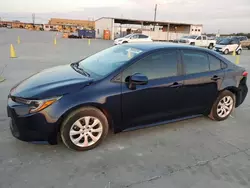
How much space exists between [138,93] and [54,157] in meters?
1.44

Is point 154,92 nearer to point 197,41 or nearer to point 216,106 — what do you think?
point 216,106

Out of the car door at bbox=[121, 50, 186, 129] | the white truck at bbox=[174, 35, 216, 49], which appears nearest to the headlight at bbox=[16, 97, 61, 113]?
the car door at bbox=[121, 50, 186, 129]

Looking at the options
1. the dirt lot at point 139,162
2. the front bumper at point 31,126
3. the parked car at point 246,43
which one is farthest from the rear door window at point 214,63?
the parked car at point 246,43

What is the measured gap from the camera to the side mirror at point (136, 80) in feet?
9.17

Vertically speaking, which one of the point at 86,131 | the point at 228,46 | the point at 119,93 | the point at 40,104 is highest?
the point at 228,46

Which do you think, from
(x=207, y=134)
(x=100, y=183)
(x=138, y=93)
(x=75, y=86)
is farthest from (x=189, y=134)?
(x=75, y=86)

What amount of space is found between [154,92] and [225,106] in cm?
184

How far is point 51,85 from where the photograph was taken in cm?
276

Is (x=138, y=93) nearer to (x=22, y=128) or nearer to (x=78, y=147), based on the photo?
(x=78, y=147)

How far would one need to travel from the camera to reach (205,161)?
2.77 meters

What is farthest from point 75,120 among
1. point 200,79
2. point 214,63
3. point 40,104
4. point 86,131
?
point 214,63

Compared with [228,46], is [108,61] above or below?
below

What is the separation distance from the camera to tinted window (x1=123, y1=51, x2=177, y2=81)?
301 cm

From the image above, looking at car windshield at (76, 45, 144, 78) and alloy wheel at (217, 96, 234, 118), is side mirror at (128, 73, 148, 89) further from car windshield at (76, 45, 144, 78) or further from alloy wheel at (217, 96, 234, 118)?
alloy wheel at (217, 96, 234, 118)
